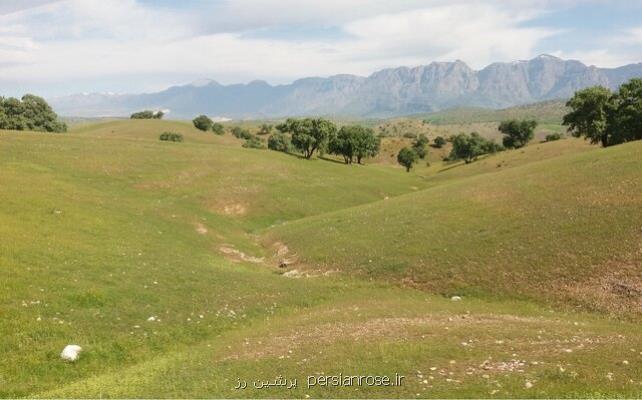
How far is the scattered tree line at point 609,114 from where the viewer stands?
73750mm

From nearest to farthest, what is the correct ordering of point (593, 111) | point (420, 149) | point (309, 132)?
1. point (593, 111)
2. point (309, 132)
3. point (420, 149)

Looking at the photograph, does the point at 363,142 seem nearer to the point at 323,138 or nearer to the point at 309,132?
the point at 323,138

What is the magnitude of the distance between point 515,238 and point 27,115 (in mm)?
106848

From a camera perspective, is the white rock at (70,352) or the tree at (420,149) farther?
the tree at (420,149)

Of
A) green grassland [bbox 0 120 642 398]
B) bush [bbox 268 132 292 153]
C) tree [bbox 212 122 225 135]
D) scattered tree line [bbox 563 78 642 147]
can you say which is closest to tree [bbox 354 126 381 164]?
bush [bbox 268 132 292 153]

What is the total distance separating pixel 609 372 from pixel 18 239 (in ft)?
102

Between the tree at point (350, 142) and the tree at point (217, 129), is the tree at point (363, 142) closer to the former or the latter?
the tree at point (350, 142)

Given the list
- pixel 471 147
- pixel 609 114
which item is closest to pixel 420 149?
pixel 471 147

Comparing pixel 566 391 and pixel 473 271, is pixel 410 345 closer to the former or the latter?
pixel 566 391

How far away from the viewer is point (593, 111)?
3130 inches

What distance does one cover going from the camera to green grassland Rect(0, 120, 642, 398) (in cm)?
1644

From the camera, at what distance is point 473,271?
99.7ft

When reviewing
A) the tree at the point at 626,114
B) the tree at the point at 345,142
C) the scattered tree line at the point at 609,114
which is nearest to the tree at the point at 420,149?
the tree at the point at 345,142

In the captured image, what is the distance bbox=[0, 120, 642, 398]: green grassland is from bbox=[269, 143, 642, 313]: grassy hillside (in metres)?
0.16
